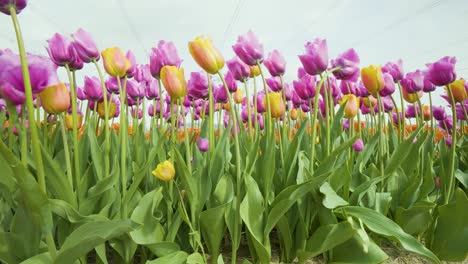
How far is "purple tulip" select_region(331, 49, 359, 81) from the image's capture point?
1478 millimetres

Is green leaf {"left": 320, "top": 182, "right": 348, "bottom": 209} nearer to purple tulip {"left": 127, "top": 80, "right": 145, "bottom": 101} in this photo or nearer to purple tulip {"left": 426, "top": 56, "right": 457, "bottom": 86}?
purple tulip {"left": 426, "top": 56, "right": 457, "bottom": 86}

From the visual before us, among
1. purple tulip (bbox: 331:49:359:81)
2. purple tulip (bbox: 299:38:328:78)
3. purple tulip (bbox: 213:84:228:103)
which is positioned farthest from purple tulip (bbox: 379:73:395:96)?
purple tulip (bbox: 213:84:228:103)

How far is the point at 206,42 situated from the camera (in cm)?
127

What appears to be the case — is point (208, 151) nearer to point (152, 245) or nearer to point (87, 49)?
point (152, 245)

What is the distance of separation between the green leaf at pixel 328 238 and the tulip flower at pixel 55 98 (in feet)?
Answer: 3.36

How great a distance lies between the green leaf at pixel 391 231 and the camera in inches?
53.0

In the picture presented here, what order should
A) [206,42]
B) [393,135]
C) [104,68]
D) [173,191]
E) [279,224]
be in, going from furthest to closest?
[393,135], [173,191], [279,224], [104,68], [206,42]

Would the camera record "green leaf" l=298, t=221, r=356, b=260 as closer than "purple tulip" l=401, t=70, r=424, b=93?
Yes

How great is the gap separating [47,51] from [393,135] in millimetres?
1945

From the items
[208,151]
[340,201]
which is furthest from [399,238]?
[208,151]

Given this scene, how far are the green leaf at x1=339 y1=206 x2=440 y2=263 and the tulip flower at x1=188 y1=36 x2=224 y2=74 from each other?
2.50ft

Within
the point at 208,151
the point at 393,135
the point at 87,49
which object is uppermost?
the point at 87,49

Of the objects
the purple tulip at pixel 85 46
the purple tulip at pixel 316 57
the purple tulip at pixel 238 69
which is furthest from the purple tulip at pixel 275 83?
the purple tulip at pixel 85 46

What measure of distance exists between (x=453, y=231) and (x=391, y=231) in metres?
0.52
